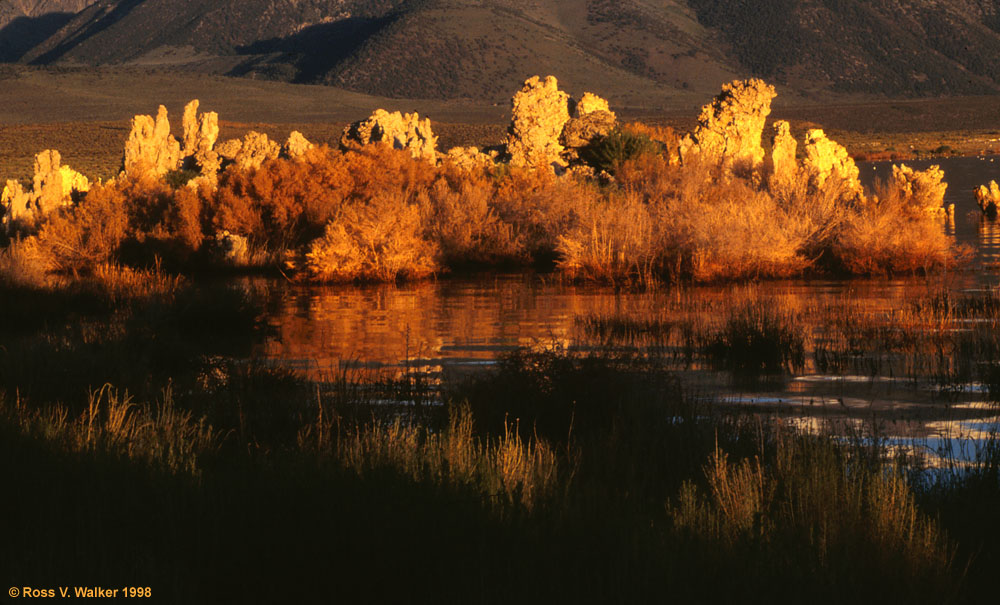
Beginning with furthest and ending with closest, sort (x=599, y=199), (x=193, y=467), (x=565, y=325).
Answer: (x=599, y=199)
(x=565, y=325)
(x=193, y=467)

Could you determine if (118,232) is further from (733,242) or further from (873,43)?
(873,43)

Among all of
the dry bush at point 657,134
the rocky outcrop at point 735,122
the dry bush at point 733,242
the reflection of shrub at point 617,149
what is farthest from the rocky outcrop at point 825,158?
the dry bush at point 733,242

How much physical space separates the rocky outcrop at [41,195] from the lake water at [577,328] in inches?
453

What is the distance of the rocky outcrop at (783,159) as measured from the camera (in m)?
A: 27.4

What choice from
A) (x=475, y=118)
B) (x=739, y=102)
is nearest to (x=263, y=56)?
(x=475, y=118)

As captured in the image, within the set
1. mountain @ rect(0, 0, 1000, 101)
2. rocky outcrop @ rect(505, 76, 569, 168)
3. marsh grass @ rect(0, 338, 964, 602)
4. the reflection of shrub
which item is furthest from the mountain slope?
marsh grass @ rect(0, 338, 964, 602)

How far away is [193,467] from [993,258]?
20542mm

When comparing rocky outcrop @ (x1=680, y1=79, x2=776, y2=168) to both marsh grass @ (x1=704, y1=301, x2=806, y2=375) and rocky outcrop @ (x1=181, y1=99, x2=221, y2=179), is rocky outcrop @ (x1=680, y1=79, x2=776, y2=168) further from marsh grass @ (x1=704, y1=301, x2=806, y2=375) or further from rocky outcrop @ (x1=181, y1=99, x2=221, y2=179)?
marsh grass @ (x1=704, y1=301, x2=806, y2=375)

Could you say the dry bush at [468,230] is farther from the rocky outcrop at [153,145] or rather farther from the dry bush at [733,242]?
the rocky outcrop at [153,145]

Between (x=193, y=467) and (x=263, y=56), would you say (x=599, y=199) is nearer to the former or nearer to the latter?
(x=193, y=467)

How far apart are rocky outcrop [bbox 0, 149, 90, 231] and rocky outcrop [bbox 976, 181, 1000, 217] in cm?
2613

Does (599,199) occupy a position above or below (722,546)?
above

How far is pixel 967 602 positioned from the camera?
5.74 meters

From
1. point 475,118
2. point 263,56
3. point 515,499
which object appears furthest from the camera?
point 263,56
